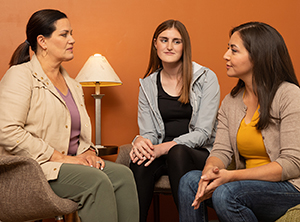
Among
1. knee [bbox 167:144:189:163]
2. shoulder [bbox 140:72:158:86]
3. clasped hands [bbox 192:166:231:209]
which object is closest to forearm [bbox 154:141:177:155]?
knee [bbox 167:144:189:163]

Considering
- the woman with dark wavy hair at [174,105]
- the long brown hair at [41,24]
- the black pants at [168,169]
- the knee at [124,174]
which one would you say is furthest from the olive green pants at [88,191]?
the long brown hair at [41,24]

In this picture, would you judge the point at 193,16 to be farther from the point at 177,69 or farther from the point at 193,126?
the point at 193,126

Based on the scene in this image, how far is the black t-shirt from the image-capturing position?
2.18 meters

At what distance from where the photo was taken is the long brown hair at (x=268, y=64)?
153 cm

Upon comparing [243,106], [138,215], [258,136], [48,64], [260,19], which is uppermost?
[260,19]

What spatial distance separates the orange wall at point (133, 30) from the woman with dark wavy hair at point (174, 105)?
0.64 m

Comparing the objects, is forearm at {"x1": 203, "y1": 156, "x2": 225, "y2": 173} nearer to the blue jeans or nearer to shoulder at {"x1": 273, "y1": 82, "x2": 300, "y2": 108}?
the blue jeans

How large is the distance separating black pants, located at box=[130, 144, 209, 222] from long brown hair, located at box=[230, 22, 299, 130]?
1.50ft

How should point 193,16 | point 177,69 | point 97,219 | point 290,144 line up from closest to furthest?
point 290,144 < point 97,219 < point 177,69 < point 193,16

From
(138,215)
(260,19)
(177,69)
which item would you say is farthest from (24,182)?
(260,19)

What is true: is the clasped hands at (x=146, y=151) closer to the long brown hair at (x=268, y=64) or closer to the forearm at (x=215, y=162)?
the forearm at (x=215, y=162)

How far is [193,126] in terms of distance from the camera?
2164 millimetres

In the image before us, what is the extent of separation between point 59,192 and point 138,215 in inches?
16.2

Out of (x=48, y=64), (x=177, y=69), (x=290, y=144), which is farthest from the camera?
(x=177, y=69)
